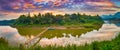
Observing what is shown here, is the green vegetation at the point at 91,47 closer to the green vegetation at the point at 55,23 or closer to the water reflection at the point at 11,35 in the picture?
the water reflection at the point at 11,35

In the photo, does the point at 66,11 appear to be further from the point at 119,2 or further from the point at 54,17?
the point at 119,2

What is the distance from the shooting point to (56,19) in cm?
566

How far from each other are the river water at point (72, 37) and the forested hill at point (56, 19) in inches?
5.1

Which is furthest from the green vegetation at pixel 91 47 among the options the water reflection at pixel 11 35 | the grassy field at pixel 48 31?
the grassy field at pixel 48 31

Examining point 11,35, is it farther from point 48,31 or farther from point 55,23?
point 55,23

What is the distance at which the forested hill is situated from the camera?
221 inches

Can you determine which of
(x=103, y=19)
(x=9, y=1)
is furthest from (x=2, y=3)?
(x=103, y=19)

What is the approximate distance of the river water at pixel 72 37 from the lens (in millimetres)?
5594

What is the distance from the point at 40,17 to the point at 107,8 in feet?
3.18

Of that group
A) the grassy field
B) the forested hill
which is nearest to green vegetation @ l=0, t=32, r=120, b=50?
the grassy field

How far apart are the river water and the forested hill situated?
0.42 ft

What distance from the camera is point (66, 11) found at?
223 inches

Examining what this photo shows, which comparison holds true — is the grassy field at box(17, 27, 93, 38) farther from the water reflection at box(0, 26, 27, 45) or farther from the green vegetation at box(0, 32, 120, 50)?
the green vegetation at box(0, 32, 120, 50)

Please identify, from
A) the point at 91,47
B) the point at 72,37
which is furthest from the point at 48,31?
the point at 91,47
